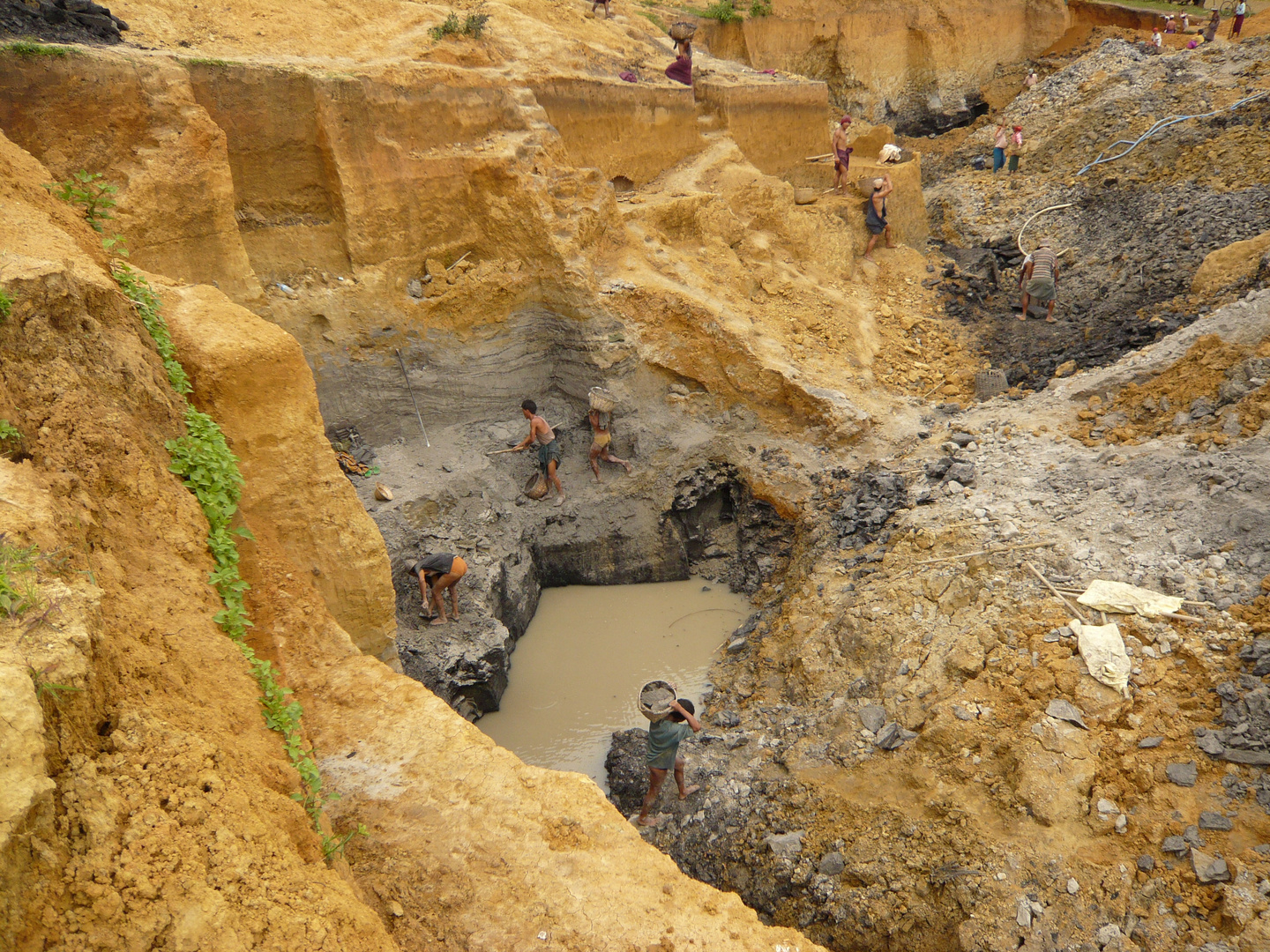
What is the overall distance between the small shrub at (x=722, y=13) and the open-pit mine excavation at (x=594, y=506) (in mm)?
2971

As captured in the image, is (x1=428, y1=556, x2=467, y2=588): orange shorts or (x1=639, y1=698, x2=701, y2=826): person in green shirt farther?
(x1=428, y1=556, x2=467, y2=588): orange shorts

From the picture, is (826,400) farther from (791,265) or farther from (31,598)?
(31,598)

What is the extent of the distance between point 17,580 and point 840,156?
12571 millimetres

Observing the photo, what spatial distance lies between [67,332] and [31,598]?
1919 millimetres

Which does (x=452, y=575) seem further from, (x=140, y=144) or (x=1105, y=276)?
(x=1105, y=276)

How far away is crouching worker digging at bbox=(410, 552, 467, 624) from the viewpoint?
7.52 metres

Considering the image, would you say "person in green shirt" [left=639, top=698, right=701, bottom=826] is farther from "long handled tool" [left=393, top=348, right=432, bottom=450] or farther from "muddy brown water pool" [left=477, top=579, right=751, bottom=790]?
"long handled tool" [left=393, top=348, right=432, bottom=450]

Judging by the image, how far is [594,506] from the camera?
9344mm

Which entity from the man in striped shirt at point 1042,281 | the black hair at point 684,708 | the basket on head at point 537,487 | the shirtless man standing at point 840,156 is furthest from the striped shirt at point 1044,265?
the black hair at point 684,708

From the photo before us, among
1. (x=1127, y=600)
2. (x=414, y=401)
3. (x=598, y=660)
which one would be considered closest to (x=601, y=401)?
(x=414, y=401)

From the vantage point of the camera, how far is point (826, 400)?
931cm

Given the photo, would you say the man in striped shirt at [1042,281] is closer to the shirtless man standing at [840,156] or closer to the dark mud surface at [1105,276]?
the dark mud surface at [1105,276]

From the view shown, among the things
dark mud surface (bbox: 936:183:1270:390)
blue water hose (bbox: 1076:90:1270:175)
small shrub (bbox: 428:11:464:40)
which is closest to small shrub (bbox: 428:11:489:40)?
small shrub (bbox: 428:11:464:40)

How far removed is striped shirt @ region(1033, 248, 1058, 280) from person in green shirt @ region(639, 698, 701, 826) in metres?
8.87
